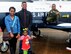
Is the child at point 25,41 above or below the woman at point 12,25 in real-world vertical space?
below

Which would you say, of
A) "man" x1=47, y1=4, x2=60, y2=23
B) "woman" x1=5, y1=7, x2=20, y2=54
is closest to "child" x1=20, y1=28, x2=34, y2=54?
"woman" x1=5, y1=7, x2=20, y2=54

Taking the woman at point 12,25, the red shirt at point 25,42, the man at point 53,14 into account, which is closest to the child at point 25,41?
the red shirt at point 25,42

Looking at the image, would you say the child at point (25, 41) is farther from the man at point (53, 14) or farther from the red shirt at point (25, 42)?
the man at point (53, 14)

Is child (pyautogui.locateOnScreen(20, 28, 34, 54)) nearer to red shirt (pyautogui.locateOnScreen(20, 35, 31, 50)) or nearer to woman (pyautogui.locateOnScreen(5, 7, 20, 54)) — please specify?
red shirt (pyautogui.locateOnScreen(20, 35, 31, 50))

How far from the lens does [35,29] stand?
1448 centimetres

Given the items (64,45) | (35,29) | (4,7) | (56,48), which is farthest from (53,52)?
(35,29)

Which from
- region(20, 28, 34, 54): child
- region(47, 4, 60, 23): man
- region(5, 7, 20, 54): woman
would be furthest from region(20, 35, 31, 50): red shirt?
region(47, 4, 60, 23): man

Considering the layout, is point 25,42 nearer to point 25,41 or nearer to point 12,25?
point 25,41

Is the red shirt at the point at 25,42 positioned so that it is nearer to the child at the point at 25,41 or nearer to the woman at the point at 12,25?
the child at the point at 25,41

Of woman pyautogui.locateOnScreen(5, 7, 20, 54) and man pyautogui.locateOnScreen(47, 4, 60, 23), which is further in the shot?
man pyautogui.locateOnScreen(47, 4, 60, 23)

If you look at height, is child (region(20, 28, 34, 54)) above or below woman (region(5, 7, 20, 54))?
below

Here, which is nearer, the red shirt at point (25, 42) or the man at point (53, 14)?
the red shirt at point (25, 42)

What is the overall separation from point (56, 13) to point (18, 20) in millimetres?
2309

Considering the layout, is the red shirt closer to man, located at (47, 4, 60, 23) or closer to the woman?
the woman
